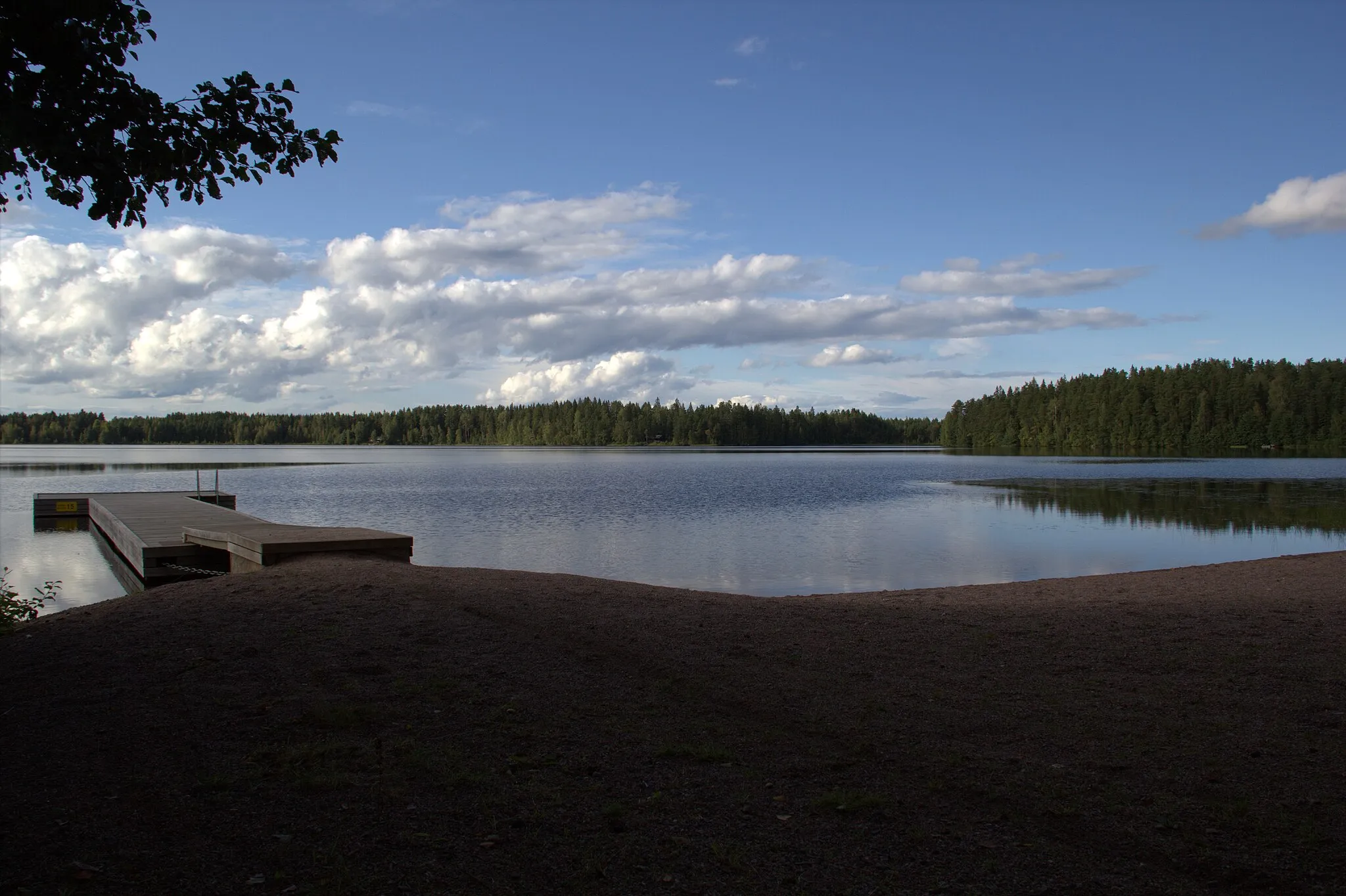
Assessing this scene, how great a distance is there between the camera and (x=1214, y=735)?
5297 mm

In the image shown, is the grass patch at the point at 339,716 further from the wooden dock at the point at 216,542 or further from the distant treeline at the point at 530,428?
the distant treeline at the point at 530,428

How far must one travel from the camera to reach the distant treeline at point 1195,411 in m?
105

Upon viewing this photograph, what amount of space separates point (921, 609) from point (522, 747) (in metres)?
5.89

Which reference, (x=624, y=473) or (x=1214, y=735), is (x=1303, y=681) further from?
(x=624, y=473)

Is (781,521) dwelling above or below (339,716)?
below

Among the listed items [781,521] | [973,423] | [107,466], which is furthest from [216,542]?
[973,423]

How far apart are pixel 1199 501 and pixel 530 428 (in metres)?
158

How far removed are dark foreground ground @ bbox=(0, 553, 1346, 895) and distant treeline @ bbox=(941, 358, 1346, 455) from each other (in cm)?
10938

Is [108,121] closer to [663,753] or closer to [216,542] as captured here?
[663,753]

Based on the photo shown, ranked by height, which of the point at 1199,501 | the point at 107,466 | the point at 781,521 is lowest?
the point at 107,466

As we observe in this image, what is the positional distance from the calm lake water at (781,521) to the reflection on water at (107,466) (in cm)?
300

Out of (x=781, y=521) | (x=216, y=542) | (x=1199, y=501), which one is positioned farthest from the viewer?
(x=1199, y=501)

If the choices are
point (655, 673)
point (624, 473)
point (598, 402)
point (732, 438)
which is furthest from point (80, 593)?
point (598, 402)

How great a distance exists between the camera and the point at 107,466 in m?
66.1
